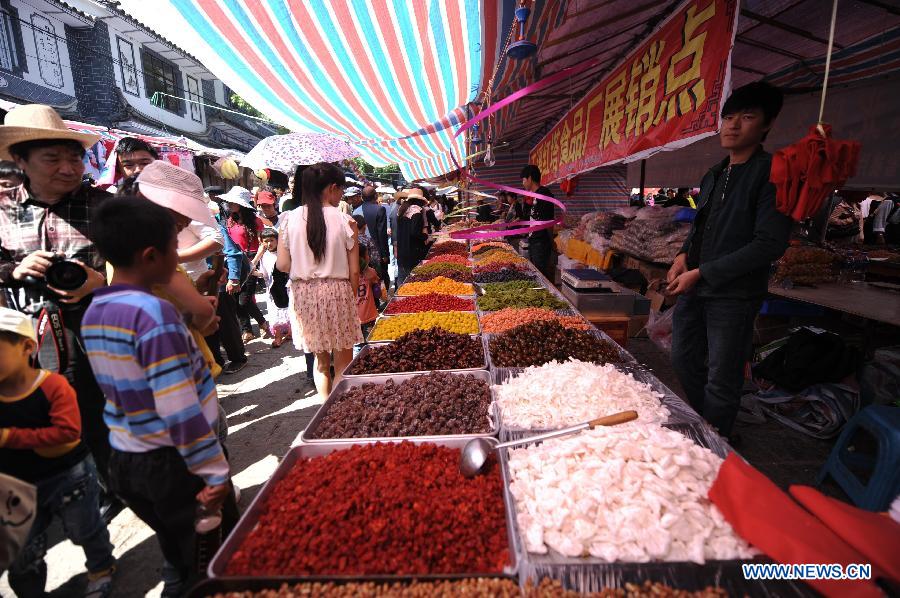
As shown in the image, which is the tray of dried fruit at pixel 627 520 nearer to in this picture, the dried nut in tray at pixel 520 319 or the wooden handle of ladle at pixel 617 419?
the wooden handle of ladle at pixel 617 419

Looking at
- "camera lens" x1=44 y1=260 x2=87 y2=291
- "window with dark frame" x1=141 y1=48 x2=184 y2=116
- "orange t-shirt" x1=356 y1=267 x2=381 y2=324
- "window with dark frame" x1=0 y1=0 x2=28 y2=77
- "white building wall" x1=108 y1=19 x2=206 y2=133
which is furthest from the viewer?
"window with dark frame" x1=141 y1=48 x2=184 y2=116

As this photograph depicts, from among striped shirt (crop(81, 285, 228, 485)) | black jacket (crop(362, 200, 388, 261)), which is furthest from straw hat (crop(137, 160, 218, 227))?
black jacket (crop(362, 200, 388, 261))

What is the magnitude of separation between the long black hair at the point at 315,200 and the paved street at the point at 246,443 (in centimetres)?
136

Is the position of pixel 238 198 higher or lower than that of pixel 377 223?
higher

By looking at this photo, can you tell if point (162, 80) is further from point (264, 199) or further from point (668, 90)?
point (668, 90)

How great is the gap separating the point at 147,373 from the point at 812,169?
8.86 feet

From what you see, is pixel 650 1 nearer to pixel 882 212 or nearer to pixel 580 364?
pixel 580 364

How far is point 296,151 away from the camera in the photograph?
4578mm

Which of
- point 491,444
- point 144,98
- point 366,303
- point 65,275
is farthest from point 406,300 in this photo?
point 144,98

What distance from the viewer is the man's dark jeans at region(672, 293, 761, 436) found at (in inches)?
85.6

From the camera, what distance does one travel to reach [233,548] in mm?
1256

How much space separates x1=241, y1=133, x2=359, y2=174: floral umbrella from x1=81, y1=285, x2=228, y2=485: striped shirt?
3471 mm

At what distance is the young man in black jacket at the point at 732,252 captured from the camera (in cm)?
200

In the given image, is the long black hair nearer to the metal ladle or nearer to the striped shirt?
the striped shirt
